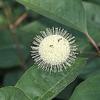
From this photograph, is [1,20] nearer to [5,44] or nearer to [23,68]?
[5,44]

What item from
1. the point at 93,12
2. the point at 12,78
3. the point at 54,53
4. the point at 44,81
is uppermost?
the point at 93,12

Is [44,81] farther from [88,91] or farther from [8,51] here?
[8,51]

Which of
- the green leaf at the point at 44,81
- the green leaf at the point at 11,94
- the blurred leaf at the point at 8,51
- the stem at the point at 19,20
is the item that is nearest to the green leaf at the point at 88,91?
the green leaf at the point at 44,81

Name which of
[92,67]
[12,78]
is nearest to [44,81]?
[92,67]

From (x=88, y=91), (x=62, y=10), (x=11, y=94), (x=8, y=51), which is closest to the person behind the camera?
(x=11, y=94)

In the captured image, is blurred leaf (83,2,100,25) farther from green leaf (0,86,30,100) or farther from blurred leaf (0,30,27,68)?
green leaf (0,86,30,100)

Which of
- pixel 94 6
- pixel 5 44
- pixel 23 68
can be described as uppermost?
pixel 94 6

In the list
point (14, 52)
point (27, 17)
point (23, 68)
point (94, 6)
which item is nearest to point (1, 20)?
point (27, 17)
